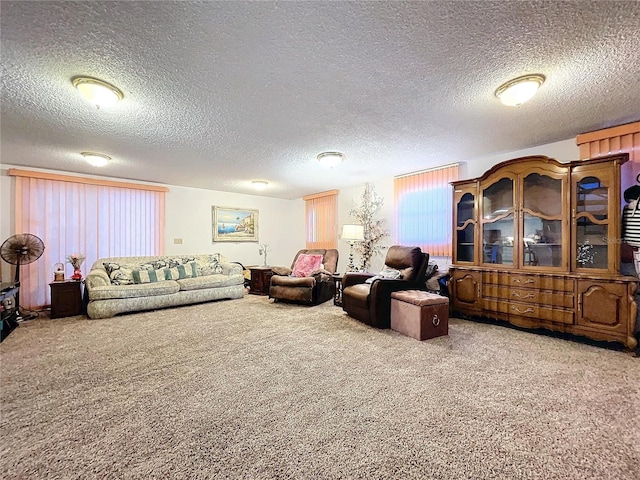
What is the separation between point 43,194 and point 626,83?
286 inches

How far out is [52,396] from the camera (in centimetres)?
192

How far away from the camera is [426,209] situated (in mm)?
4762

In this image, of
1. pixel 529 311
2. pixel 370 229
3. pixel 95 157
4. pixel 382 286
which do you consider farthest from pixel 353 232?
pixel 95 157

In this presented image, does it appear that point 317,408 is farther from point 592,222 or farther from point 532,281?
point 592,222

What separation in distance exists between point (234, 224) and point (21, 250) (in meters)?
3.59

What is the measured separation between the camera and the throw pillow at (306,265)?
5.50m

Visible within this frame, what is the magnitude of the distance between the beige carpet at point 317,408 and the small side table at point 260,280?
2.77m

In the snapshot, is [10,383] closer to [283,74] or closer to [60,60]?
[60,60]

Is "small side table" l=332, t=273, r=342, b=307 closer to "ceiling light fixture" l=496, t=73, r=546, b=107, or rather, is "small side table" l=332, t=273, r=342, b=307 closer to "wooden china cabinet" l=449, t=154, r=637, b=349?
"wooden china cabinet" l=449, t=154, r=637, b=349

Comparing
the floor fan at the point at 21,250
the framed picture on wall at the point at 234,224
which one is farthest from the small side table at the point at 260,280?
the floor fan at the point at 21,250

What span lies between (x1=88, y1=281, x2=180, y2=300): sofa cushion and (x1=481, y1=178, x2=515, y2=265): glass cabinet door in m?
4.72

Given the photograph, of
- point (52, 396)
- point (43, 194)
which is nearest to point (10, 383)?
point (52, 396)

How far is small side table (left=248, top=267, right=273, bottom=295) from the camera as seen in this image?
586cm

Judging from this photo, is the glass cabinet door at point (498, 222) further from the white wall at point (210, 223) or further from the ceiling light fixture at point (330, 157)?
the white wall at point (210, 223)
